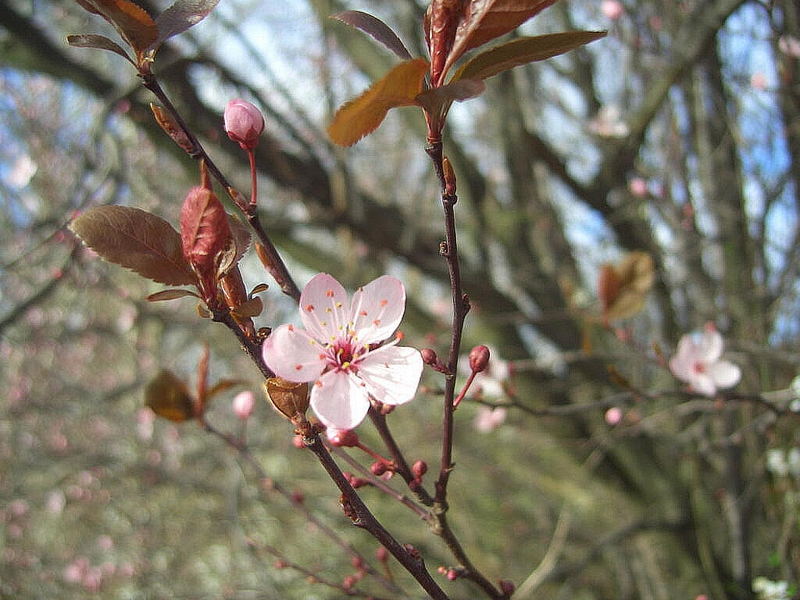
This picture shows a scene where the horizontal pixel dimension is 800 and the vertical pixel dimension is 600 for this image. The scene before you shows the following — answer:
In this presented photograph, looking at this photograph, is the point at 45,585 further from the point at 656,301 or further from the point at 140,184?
the point at 656,301

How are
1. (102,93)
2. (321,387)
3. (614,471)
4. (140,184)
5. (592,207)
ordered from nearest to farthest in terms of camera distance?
(321,387) → (102,93) → (592,207) → (614,471) → (140,184)

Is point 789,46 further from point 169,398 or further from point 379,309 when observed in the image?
point 169,398

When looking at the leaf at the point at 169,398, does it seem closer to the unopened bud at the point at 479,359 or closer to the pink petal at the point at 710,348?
the unopened bud at the point at 479,359

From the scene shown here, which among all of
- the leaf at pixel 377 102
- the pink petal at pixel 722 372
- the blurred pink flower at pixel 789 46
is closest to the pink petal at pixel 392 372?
the leaf at pixel 377 102

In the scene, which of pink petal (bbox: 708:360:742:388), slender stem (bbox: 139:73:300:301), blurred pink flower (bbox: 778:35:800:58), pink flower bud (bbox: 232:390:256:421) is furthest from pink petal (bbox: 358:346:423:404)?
blurred pink flower (bbox: 778:35:800:58)

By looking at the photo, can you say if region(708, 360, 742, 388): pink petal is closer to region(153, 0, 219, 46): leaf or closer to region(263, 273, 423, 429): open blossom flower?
region(263, 273, 423, 429): open blossom flower

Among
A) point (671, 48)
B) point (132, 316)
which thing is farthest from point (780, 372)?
point (132, 316)

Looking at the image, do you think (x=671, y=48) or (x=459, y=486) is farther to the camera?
(x=459, y=486)
